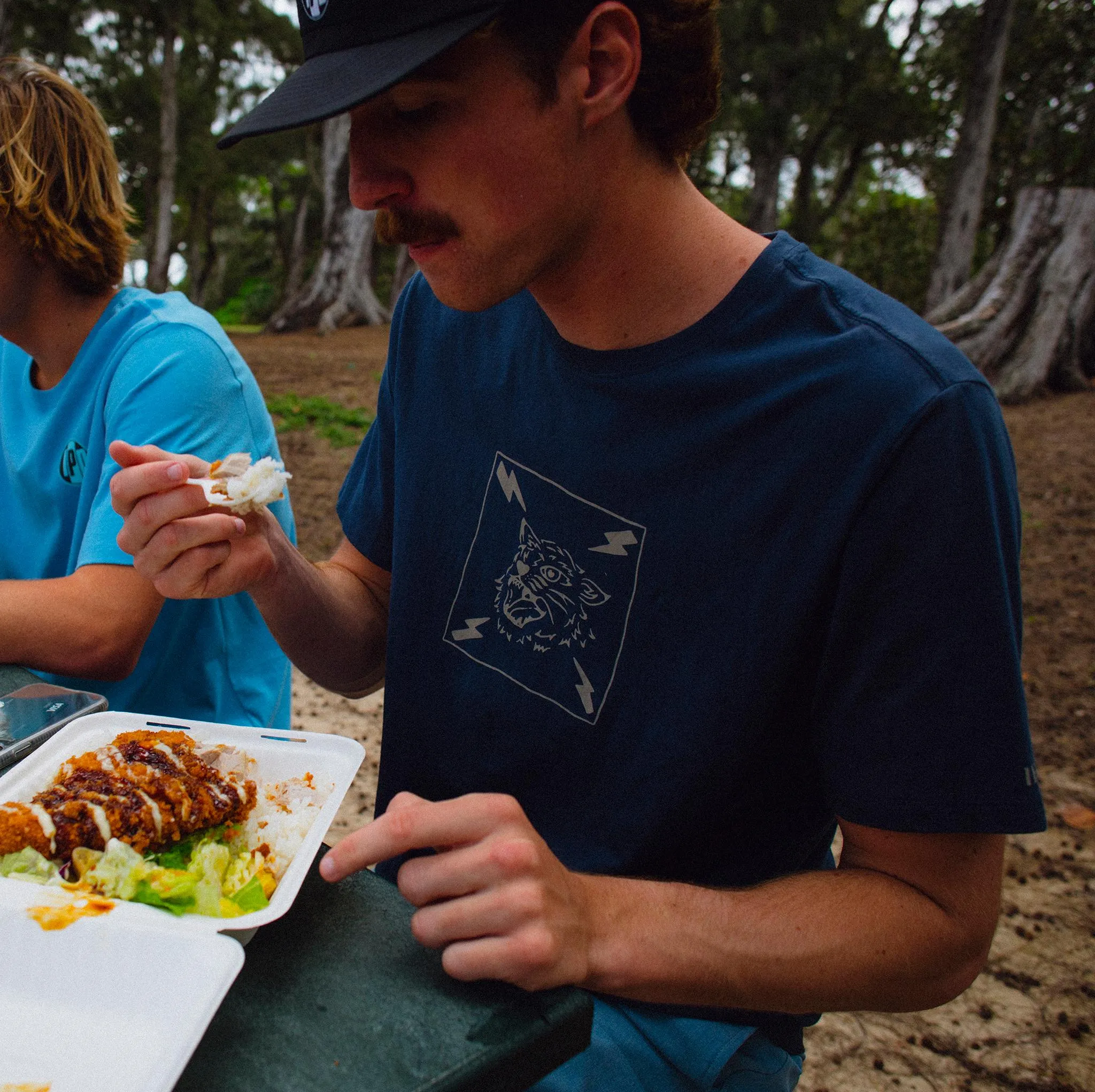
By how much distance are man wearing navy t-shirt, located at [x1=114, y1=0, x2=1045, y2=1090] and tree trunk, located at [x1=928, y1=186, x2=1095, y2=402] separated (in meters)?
7.63

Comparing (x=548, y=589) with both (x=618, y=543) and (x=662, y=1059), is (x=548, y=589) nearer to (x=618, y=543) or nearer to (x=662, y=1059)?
(x=618, y=543)

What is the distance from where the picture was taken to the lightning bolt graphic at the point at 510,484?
1.65 meters

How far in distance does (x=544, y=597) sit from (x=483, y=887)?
23.2 inches

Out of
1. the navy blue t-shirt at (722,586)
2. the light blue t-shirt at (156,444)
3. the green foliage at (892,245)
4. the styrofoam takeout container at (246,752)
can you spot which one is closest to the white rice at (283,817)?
the styrofoam takeout container at (246,752)

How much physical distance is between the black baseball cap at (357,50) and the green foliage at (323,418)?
22.3ft

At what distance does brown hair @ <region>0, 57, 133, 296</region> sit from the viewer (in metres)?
2.26

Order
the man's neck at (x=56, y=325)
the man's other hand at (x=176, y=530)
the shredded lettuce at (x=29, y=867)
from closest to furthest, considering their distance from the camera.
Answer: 1. the shredded lettuce at (x=29, y=867)
2. the man's other hand at (x=176, y=530)
3. the man's neck at (x=56, y=325)

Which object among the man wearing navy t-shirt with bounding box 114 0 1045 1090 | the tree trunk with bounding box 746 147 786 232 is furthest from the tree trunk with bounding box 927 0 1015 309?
the man wearing navy t-shirt with bounding box 114 0 1045 1090

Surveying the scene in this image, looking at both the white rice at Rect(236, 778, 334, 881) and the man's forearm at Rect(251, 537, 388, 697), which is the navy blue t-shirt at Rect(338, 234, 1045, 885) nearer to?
the man's forearm at Rect(251, 537, 388, 697)

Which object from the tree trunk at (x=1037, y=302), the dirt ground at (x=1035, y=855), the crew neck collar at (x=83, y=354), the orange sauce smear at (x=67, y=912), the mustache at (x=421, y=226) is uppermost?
the tree trunk at (x=1037, y=302)

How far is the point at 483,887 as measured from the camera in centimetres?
109

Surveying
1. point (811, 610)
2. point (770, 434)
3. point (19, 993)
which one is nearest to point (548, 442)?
point (770, 434)

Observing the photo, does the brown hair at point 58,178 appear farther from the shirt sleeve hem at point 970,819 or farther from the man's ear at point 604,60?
the shirt sleeve hem at point 970,819

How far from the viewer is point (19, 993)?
1018 millimetres
